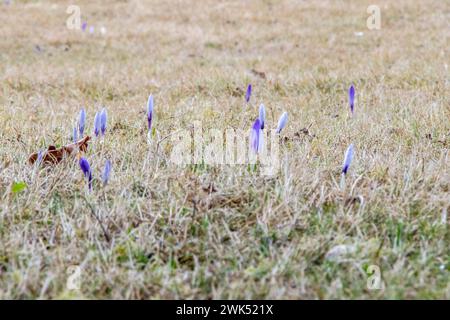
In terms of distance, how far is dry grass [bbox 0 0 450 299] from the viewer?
80.8 inches

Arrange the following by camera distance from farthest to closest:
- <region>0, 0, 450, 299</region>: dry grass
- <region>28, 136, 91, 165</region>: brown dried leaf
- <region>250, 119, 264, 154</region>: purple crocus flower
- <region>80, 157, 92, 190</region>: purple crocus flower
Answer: <region>28, 136, 91, 165</region>: brown dried leaf
<region>250, 119, 264, 154</region>: purple crocus flower
<region>80, 157, 92, 190</region>: purple crocus flower
<region>0, 0, 450, 299</region>: dry grass

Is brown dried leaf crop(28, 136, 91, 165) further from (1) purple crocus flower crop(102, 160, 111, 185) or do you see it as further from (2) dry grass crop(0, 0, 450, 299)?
(1) purple crocus flower crop(102, 160, 111, 185)

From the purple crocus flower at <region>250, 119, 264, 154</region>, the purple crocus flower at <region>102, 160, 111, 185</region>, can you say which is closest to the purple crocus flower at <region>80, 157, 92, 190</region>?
the purple crocus flower at <region>102, 160, 111, 185</region>

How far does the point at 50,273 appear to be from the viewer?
6.66 feet

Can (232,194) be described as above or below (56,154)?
below

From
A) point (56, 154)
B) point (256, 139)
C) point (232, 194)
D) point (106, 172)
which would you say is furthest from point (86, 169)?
point (256, 139)

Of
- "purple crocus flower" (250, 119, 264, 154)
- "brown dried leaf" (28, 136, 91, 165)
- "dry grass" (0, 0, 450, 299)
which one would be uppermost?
"purple crocus flower" (250, 119, 264, 154)

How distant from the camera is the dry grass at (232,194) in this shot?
6.73ft

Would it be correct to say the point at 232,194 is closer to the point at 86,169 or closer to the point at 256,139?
the point at 256,139

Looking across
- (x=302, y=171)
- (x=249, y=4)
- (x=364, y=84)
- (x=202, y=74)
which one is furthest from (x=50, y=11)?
(x=302, y=171)

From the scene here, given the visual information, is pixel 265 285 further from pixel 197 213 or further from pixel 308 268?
pixel 197 213

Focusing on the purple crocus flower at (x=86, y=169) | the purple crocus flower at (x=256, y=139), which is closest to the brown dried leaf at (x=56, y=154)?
the purple crocus flower at (x=86, y=169)

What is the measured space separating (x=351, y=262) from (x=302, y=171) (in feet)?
2.28

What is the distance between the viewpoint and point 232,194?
2.54 m
